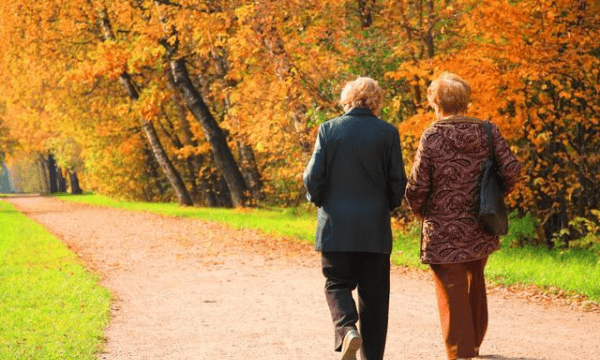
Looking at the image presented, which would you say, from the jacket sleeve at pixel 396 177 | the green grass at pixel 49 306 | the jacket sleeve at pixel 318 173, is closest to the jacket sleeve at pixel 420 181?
the jacket sleeve at pixel 396 177

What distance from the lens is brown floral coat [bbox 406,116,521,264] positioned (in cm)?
577

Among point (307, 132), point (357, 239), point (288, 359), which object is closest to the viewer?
point (357, 239)

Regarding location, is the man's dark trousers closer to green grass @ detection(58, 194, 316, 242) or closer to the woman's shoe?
the woman's shoe

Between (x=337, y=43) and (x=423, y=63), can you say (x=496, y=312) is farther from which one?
(x=337, y=43)

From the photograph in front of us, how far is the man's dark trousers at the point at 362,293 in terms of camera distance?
5.78m

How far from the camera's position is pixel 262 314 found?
29.2ft

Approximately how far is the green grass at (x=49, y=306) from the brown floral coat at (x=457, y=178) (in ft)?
9.39

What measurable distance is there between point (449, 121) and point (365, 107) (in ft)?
1.73

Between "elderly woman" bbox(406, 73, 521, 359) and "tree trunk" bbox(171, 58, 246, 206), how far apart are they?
2017 centimetres

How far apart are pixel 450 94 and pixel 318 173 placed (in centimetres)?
95

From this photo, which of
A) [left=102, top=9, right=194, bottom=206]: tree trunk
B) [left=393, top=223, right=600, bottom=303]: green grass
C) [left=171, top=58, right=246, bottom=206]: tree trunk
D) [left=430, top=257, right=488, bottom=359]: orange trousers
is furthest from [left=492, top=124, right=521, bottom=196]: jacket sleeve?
[left=102, top=9, right=194, bottom=206]: tree trunk

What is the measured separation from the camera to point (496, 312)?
8.63m

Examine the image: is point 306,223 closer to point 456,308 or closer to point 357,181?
point 456,308

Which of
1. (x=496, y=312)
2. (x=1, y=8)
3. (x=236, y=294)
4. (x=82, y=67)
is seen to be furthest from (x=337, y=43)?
(x=1, y=8)
